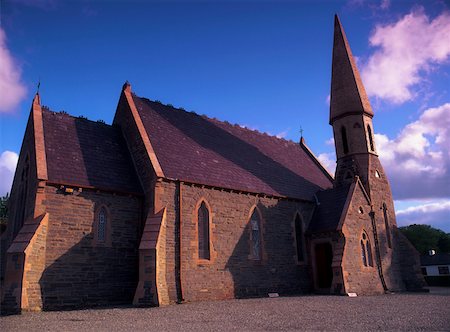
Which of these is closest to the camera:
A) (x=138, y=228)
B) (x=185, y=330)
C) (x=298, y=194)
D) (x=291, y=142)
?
(x=185, y=330)

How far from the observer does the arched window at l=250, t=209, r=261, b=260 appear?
21.3m

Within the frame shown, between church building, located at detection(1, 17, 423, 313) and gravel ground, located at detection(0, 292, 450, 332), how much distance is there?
8.21 ft

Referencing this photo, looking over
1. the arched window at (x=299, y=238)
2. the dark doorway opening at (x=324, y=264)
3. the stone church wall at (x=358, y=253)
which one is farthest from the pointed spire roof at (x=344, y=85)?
the dark doorway opening at (x=324, y=264)

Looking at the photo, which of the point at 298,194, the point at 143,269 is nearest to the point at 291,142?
the point at 298,194

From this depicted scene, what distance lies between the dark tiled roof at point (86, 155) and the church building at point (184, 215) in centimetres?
8

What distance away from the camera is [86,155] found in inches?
763

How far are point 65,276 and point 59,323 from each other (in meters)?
4.95

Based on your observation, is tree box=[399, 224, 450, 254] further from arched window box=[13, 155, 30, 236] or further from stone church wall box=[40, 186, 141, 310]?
arched window box=[13, 155, 30, 236]

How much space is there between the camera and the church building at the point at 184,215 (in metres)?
16.1

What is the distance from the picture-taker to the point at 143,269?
16094 mm

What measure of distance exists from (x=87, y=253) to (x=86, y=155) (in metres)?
5.25

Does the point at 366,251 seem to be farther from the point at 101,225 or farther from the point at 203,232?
the point at 101,225

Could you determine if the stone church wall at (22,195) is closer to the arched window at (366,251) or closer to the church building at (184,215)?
the church building at (184,215)

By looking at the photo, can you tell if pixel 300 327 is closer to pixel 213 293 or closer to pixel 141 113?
pixel 213 293
